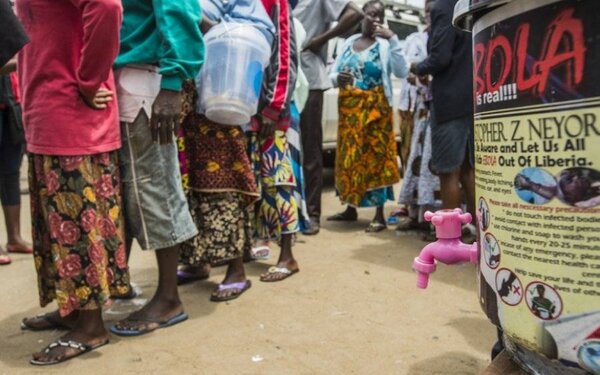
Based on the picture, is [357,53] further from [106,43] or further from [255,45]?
[106,43]

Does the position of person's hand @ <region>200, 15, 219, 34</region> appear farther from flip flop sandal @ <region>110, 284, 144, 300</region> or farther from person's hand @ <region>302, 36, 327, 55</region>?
person's hand @ <region>302, 36, 327, 55</region>

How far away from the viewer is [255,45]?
265 centimetres

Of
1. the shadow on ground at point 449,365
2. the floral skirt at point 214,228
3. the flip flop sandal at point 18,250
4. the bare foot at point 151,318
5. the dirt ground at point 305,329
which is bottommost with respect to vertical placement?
the shadow on ground at point 449,365

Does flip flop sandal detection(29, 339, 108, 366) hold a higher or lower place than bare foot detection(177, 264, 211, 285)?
lower

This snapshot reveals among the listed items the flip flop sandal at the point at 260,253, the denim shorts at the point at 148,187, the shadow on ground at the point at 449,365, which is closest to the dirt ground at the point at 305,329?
the shadow on ground at the point at 449,365

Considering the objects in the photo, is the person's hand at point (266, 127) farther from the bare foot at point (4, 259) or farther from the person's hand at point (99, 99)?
the bare foot at point (4, 259)

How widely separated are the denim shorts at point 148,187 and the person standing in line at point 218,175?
38 cm

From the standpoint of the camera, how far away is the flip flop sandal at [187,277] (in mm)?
3293

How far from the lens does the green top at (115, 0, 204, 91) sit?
231cm

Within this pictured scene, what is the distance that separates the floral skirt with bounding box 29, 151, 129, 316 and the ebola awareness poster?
66.1 inches

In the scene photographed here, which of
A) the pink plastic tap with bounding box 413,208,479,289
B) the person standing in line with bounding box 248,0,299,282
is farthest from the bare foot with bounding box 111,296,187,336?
the pink plastic tap with bounding box 413,208,479,289

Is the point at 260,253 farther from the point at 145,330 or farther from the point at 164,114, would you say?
the point at 164,114

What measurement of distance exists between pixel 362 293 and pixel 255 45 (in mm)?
1399

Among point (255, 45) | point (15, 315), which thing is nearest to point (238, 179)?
point (255, 45)
